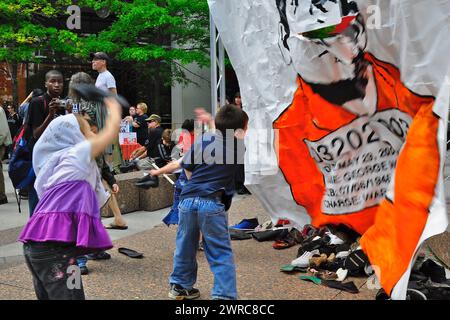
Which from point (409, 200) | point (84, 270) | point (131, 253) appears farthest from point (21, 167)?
point (409, 200)

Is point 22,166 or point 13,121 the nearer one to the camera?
point 22,166

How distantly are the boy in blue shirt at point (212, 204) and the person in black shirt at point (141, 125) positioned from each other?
335 inches

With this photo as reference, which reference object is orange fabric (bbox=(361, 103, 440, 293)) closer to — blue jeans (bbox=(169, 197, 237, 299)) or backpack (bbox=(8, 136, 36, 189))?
blue jeans (bbox=(169, 197, 237, 299))

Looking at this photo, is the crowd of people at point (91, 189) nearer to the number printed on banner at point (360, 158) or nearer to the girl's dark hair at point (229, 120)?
the girl's dark hair at point (229, 120)

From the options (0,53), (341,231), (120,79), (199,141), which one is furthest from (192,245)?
(120,79)

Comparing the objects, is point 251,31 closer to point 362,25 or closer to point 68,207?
point 362,25

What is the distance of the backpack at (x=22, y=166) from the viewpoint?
4945 mm

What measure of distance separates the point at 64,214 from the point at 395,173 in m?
2.00

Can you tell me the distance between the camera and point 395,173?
11.3 ft

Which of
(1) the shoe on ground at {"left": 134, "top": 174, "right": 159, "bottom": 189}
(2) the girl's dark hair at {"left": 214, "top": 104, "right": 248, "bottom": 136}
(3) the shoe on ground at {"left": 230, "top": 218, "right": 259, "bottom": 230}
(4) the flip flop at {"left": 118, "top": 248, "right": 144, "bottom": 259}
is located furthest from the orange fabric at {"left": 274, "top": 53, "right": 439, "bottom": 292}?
(3) the shoe on ground at {"left": 230, "top": 218, "right": 259, "bottom": 230}

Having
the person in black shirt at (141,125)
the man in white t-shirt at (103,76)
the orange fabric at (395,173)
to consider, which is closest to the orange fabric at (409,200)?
the orange fabric at (395,173)

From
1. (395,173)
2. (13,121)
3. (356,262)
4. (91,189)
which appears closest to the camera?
(91,189)

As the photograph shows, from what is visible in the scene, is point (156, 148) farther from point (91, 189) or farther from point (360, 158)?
point (91, 189)

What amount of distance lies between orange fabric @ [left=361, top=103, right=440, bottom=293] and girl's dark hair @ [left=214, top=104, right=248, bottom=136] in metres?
1.21
